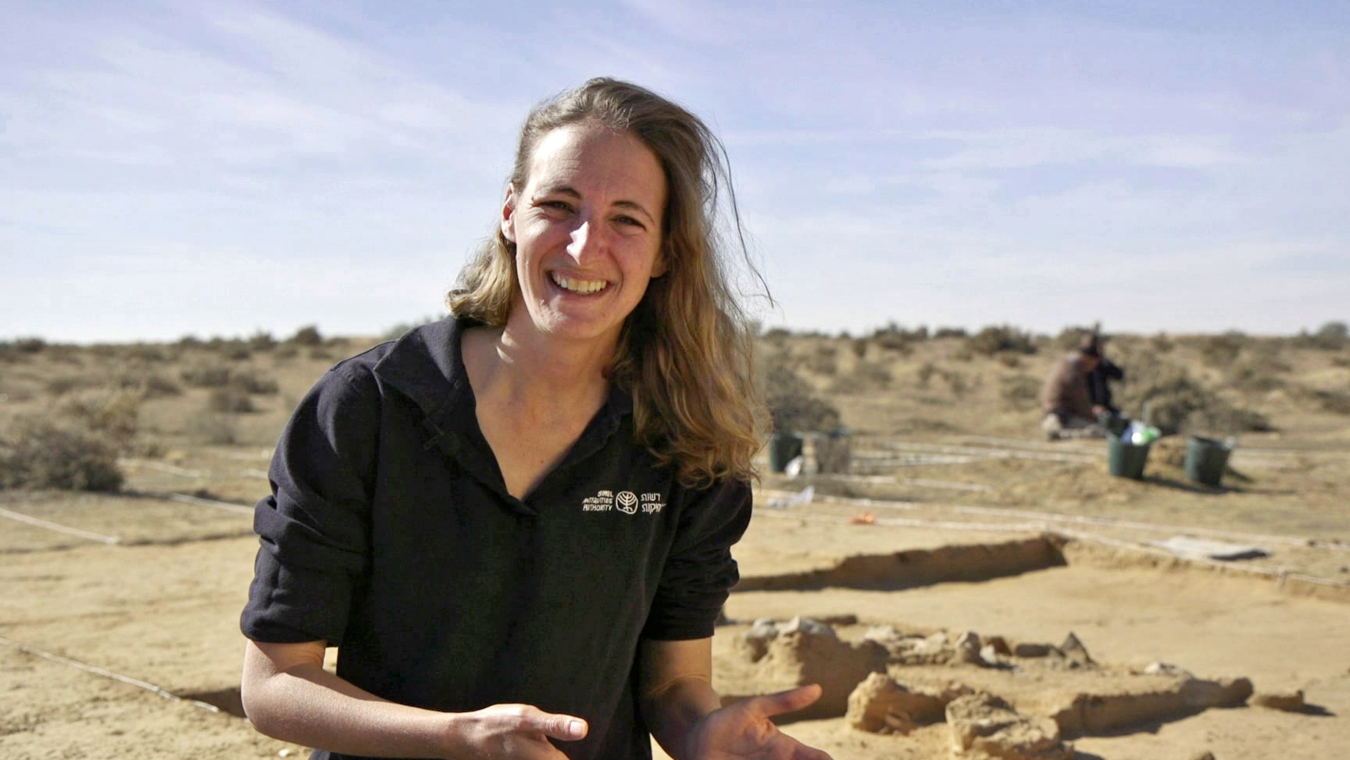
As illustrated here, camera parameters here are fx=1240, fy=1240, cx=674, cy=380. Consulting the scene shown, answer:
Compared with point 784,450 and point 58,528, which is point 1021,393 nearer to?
point 784,450

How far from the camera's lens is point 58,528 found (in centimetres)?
977

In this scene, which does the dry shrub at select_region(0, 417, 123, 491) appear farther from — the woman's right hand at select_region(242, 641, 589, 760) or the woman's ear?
the woman's right hand at select_region(242, 641, 589, 760)

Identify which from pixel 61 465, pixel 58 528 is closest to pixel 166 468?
pixel 61 465

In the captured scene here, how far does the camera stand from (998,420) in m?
21.7

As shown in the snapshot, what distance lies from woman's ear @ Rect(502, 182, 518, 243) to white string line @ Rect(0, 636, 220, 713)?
2947 mm

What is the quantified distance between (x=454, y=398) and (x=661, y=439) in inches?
16.8

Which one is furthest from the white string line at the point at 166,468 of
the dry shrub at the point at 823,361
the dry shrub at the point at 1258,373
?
the dry shrub at the point at 1258,373

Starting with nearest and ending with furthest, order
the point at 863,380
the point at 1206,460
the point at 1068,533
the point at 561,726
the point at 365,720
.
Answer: the point at 561,726
the point at 365,720
the point at 1068,533
the point at 1206,460
the point at 863,380

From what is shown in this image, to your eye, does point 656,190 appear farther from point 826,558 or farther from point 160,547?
point 160,547

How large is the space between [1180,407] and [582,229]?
65.3 ft

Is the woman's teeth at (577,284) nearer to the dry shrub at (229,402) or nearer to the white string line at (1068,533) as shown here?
the white string line at (1068,533)

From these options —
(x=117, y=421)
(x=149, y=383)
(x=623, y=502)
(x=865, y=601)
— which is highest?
(x=623, y=502)

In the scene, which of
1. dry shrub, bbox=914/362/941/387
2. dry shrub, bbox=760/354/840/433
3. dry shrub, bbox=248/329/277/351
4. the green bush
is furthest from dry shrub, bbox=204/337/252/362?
dry shrub, bbox=760/354/840/433

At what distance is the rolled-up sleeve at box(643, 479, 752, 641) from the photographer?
7.79 ft
